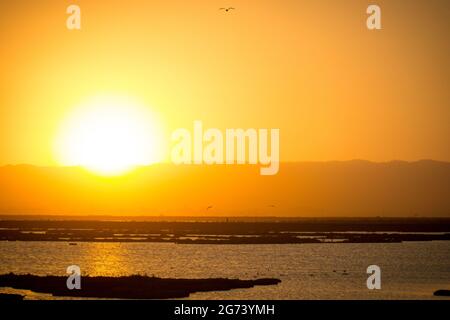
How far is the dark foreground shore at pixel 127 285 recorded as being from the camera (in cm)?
5334

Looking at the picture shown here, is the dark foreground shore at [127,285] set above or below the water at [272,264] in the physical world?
above

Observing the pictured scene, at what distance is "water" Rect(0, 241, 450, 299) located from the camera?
58.2m

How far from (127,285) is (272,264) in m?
26.3

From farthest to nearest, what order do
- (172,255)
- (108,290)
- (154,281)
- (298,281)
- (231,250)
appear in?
(231,250)
(172,255)
(298,281)
(154,281)
(108,290)

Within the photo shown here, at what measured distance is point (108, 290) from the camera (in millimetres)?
55281

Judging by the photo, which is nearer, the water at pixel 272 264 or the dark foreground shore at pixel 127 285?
the dark foreground shore at pixel 127 285

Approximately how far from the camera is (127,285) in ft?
189

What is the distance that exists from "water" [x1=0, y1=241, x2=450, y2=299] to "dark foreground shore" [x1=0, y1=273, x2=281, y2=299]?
74.5 inches

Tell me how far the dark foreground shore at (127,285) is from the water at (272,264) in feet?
6.20

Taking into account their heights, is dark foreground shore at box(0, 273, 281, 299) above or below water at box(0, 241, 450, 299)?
above

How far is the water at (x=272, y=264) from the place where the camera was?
191 feet
